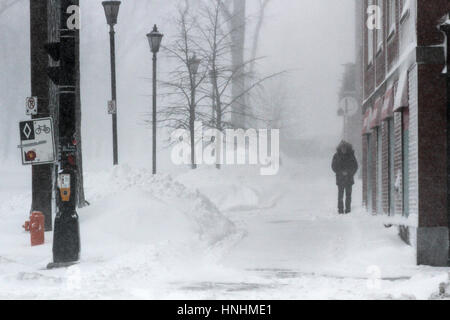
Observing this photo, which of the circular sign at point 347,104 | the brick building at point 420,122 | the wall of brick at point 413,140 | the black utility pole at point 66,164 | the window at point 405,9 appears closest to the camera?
the black utility pole at point 66,164

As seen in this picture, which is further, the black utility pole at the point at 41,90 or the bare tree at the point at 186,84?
the bare tree at the point at 186,84

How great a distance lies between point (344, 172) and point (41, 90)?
9616 millimetres

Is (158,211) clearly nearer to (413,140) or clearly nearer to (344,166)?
(413,140)

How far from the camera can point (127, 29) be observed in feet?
253

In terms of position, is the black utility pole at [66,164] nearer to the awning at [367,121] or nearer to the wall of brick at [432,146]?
the wall of brick at [432,146]

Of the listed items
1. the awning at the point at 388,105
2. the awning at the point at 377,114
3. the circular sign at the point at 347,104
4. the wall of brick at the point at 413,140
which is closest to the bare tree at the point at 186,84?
the circular sign at the point at 347,104

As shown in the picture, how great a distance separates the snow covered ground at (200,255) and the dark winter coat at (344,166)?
1.40m

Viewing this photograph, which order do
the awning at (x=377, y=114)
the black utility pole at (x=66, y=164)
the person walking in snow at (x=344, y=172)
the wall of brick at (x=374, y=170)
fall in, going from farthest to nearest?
the person walking in snow at (x=344, y=172)
the wall of brick at (x=374, y=170)
the awning at (x=377, y=114)
the black utility pole at (x=66, y=164)

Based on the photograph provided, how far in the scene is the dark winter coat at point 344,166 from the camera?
23203mm

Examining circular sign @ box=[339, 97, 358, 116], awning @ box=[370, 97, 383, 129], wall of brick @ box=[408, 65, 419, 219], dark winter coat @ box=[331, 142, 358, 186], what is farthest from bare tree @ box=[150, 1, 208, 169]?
wall of brick @ box=[408, 65, 419, 219]

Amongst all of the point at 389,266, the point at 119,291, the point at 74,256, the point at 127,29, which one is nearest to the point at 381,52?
the point at 389,266

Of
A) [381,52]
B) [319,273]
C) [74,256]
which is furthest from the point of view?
[381,52]
